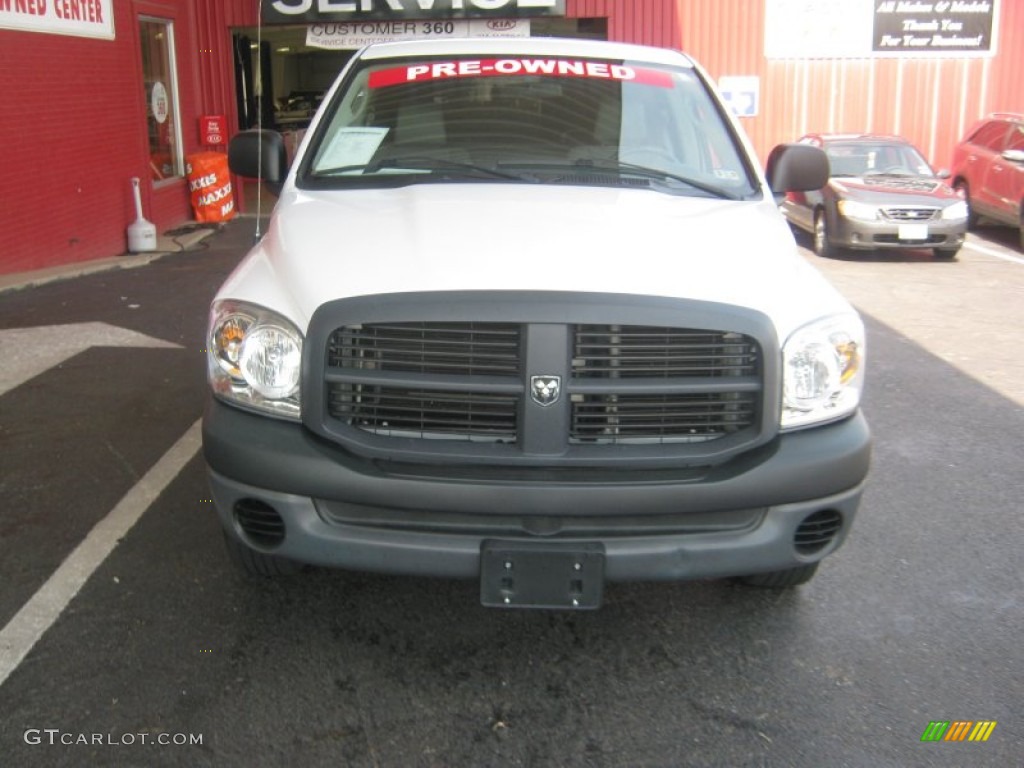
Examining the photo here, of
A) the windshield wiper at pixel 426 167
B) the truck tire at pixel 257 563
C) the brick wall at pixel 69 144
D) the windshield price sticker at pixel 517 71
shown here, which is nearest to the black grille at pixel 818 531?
the truck tire at pixel 257 563

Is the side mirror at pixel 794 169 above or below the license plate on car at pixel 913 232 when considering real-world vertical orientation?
above

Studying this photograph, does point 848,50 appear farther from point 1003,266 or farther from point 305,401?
point 305,401

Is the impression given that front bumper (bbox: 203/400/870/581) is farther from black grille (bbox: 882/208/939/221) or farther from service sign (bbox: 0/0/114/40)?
black grille (bbox: 882/208/939/221)

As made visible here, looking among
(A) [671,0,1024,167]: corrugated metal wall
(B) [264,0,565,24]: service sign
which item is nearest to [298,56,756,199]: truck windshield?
(B) [264,0,565,24]: service sign

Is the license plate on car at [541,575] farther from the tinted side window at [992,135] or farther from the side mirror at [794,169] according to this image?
the tinted side window at [992,135]

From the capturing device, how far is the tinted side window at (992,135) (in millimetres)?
14141

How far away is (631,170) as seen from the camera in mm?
4203

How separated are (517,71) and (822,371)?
86.5 inches

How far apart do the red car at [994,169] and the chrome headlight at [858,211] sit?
2.32 meters

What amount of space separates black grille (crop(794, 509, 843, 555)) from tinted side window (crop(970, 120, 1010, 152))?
12570 mm

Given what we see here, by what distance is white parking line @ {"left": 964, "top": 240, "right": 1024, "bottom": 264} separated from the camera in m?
12.6

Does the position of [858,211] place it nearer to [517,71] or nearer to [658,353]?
[517,71]

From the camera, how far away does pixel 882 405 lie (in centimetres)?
641

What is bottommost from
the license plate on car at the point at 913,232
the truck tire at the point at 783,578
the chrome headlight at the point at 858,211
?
the truck tire at the point at 783,578
